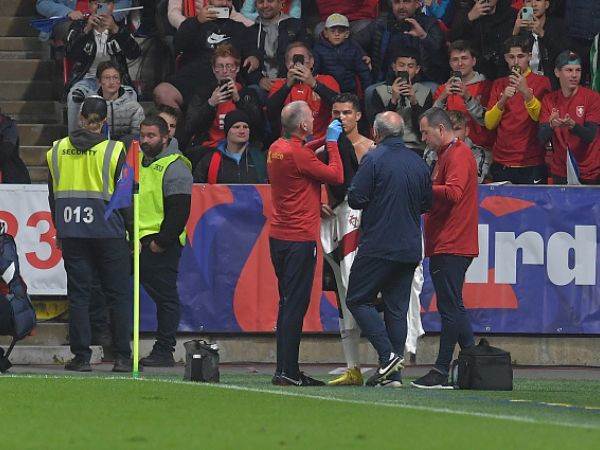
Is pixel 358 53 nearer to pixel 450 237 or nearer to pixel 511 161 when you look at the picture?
pixel 511 161

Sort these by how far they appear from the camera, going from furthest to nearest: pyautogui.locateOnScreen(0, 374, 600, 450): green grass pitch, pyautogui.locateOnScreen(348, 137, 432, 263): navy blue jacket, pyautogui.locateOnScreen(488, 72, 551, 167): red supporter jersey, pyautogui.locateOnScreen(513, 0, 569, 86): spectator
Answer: pyautogui.locateOnScreen(513, 0, 569, 86): spectator, pyautogui.locateOnScreen(488, 72, 551, 167): red supporter jersey, pyautogui.locateOnScreen(348, 137, 432, 263): navy blue jacket, pyautogui.locateOnScreen(0, 374, 600, 450): green grass pitch

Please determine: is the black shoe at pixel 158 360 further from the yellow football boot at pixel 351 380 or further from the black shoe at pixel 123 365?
the yellow football boot at pixel 351 380

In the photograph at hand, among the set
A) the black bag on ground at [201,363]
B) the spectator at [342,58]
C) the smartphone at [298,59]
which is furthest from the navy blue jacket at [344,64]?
the black bag on ground at [201,363]

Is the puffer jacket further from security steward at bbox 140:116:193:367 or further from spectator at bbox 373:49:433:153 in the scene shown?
spectator at bbox 373:49:433:153

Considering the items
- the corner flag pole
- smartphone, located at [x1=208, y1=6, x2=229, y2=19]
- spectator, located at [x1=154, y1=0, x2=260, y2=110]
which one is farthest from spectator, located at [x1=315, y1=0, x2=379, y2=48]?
the corner flag pole

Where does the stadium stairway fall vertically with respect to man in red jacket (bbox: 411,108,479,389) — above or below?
above

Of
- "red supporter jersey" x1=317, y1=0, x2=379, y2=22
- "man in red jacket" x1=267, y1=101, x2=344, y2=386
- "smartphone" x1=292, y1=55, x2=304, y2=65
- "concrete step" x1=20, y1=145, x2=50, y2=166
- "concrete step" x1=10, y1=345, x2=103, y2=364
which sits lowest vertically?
"concrete step" x1=10, y1=345, x2=103, y2=364

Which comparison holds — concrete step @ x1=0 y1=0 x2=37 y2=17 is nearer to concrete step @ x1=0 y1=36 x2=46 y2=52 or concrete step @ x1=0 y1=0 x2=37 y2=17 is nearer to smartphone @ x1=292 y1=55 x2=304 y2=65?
concrete step @ x1=0 y1=36 x2=46 y2=52

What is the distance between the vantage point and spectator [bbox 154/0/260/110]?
19.0 meters

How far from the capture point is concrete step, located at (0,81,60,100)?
68.1 feet

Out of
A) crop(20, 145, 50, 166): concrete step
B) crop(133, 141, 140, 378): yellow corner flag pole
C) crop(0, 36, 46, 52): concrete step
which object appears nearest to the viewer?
crop(133, 141, 140, 378): yellow corner flag pole

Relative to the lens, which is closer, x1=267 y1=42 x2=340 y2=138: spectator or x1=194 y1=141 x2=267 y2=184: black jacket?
x1=194 y1=141 x2=267 y2=184: black jacket

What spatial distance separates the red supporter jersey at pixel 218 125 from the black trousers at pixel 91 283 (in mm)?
3291

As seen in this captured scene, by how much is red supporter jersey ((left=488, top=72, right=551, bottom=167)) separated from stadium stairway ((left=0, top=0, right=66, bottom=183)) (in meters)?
5.01
